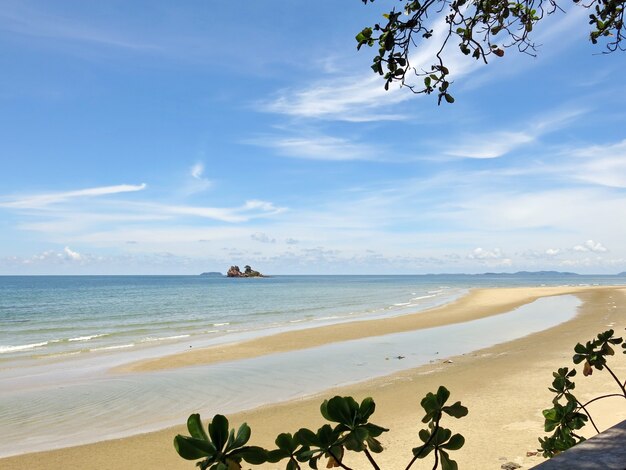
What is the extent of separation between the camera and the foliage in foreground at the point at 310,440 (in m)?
1.28

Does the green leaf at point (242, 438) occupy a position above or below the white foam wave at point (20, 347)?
above

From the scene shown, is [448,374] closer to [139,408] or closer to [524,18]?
[139,408]

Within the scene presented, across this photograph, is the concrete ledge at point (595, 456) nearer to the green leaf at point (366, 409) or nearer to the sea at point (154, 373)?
the green leaf at point (366, 409)

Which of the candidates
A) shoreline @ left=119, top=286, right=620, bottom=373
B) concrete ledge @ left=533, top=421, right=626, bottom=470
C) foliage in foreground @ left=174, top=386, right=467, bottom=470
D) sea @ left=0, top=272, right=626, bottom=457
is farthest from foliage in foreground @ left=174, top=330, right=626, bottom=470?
shoreline @ left=119, top=286, right=620, bottom=373

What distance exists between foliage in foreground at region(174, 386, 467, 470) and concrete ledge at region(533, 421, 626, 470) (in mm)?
301

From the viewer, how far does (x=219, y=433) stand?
130cm

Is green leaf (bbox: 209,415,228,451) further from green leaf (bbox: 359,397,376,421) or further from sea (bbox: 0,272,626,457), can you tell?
sea (bbox: 0,272,626,457)

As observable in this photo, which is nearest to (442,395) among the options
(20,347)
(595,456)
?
(595,456)

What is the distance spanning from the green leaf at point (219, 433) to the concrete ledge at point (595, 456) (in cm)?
92

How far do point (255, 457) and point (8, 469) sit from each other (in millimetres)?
7355

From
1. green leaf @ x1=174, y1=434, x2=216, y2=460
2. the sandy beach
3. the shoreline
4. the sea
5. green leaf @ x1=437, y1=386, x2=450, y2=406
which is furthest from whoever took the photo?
the shoreline

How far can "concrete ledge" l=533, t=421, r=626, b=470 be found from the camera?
1454 millimetres

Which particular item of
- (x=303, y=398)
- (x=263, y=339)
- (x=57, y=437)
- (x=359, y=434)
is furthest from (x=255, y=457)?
(x=263, y=339)

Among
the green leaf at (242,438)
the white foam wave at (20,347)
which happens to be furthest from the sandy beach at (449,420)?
the white foam wave at (20,347)
